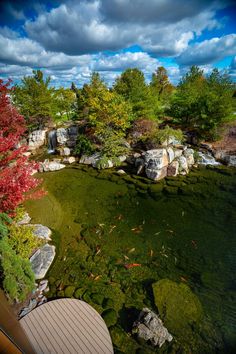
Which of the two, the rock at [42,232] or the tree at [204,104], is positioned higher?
the tree at [204,104]

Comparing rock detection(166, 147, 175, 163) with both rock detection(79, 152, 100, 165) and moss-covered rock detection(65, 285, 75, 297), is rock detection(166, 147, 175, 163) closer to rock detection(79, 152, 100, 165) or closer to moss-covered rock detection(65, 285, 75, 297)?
rock detection(79, 152, 100, 165)

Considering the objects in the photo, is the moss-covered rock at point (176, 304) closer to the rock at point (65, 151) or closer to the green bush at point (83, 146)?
the green bush at point (83, 146)

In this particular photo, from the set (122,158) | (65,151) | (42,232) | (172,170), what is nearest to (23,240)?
(42,232)

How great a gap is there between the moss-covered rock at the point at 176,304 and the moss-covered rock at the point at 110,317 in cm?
137

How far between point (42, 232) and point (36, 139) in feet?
53.2

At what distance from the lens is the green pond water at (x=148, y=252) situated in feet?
17.6

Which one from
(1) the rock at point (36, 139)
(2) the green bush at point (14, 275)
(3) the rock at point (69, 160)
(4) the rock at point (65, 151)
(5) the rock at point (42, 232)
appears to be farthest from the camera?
(1) the rock at point (36, 139)

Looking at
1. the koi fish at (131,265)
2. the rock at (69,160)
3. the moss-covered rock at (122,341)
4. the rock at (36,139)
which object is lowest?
the moss-covered rock at (122,341)

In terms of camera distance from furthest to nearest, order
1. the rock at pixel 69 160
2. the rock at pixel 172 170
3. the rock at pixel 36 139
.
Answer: the rock at pixel 36 139 < the rock at pixel 69 160 < the rock at pixel 172 170

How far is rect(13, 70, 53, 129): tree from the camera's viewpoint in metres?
20.5

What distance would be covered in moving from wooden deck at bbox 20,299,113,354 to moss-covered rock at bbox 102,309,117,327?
306 mm

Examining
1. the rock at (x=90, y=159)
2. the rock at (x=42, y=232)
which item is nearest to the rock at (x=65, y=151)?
the rock at (x=90, y=159)

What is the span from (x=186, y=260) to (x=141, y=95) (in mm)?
15971

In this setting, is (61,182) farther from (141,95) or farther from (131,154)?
(141,95)
